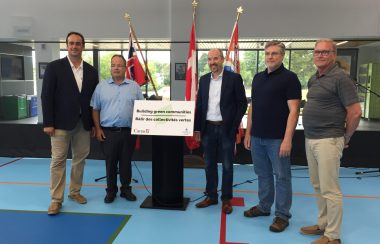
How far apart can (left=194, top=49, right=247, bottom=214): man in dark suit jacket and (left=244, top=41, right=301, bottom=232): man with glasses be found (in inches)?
9.2

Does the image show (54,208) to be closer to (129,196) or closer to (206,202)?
(129,196)

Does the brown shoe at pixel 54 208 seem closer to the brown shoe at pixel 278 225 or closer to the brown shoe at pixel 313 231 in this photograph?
the brown shoe at pixel 278 225

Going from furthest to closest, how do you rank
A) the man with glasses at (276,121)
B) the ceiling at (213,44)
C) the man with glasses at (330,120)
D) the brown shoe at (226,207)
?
the ceiling at (213,44), the brown shoe at (226,207), the man with glasses at (276,121), the man with glasses at (330,120)

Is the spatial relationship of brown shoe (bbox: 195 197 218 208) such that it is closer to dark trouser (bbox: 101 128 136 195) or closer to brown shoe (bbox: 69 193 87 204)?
dark trouser (bbox: 101 128 136 195)

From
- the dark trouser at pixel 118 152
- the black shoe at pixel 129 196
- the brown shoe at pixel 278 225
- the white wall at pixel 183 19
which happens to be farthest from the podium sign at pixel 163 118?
the white wall at pixel 183 19

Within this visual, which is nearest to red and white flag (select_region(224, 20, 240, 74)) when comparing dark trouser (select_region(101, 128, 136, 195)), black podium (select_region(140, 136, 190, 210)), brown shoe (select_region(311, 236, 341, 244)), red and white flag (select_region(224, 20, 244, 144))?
red and white flag (select_region(224, 20, 244, 144))

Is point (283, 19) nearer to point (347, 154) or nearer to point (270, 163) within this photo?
point (347, 154)

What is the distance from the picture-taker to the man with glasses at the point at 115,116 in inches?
139

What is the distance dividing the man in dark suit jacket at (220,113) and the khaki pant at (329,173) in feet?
2.78

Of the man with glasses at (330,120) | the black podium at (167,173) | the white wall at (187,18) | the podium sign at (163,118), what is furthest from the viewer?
the white wall at (187,18)

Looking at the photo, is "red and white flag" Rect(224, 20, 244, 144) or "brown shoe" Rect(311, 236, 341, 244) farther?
"red and white flag" Rect(224, 20, 244, 144)

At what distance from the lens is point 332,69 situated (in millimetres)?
2512

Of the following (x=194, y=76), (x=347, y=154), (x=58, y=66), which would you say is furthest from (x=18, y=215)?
(x=347, y=154)

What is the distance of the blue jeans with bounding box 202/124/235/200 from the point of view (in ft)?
10.9
